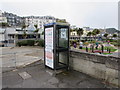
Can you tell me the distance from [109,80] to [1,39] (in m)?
28.1

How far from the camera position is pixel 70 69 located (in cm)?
476

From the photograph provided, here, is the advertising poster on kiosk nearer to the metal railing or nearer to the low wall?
the low wall

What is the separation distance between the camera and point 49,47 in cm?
456

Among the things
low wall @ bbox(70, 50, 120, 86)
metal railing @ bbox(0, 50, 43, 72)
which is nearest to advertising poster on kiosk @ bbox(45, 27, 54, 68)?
low wall @ bbox(70, 50, 120, 86)

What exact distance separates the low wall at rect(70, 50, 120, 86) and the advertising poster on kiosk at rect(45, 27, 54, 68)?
111cm

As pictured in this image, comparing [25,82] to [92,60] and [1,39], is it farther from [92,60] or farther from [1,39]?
[1,39]

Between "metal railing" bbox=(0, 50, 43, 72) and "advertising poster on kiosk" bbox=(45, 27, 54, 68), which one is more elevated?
"advertising poster on kiosk" bbox=(45, 27, 54, 68)

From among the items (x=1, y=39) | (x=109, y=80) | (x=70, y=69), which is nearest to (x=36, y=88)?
(x=70, y=69)

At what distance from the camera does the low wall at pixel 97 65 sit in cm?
305

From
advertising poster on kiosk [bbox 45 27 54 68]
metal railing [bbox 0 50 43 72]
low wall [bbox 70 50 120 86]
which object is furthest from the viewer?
metal railing [bbox 0 50 43 72]

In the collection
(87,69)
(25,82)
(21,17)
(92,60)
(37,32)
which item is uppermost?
(21,17)

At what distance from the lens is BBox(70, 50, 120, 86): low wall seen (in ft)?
10.0

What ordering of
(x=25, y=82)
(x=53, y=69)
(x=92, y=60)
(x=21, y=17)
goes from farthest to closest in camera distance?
1. (x=21, y=17)
2. (x=53, y=69)
3. (x=92, y=60)
4. (x=25, y=82)

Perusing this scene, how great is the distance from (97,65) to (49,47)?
7.94ft
